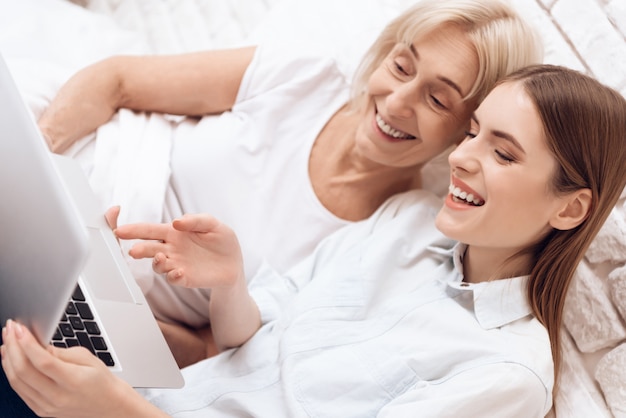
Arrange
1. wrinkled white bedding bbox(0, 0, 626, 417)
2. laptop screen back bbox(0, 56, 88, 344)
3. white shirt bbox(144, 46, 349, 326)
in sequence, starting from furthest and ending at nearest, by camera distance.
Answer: white shirt bbox(144, 46, 349, 326), wrinkled white bedding bbox(0, 0, 626, 417), laptop screen back bbox(0, 56, 88, 344)

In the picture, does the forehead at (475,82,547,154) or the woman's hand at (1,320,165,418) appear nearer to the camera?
the woman's hand at (1,320,165,418)

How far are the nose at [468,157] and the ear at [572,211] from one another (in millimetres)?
135

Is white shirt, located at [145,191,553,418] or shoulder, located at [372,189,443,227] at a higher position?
shoulder, located at [372,189,443,227]

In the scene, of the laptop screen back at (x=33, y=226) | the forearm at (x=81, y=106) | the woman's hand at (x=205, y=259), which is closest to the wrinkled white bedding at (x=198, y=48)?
the forearm at (x=81, y=106)

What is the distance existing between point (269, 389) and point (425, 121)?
0.52 meters

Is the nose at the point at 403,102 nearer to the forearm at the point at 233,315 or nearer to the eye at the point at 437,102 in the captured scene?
the eye at the point at 437,102

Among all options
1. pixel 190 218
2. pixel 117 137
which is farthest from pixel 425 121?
pixel 117 137

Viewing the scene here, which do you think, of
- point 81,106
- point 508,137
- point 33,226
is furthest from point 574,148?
point 81,106

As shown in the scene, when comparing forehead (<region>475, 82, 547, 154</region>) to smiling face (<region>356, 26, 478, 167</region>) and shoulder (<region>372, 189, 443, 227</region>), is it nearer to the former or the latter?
smiling face (<region>356, 26, 478, 167</region>)

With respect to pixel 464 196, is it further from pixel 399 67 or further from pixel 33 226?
pixel 33 226

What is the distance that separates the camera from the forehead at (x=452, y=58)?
3.84 ft

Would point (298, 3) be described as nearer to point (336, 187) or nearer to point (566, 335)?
→ point (336, 187)

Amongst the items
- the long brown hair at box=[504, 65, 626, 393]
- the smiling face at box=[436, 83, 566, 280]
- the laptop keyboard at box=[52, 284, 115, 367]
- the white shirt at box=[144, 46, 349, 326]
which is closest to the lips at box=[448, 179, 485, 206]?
the smiling face at box=[436, 83, 566, 280]

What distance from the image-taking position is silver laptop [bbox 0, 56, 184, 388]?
697 millimetres
